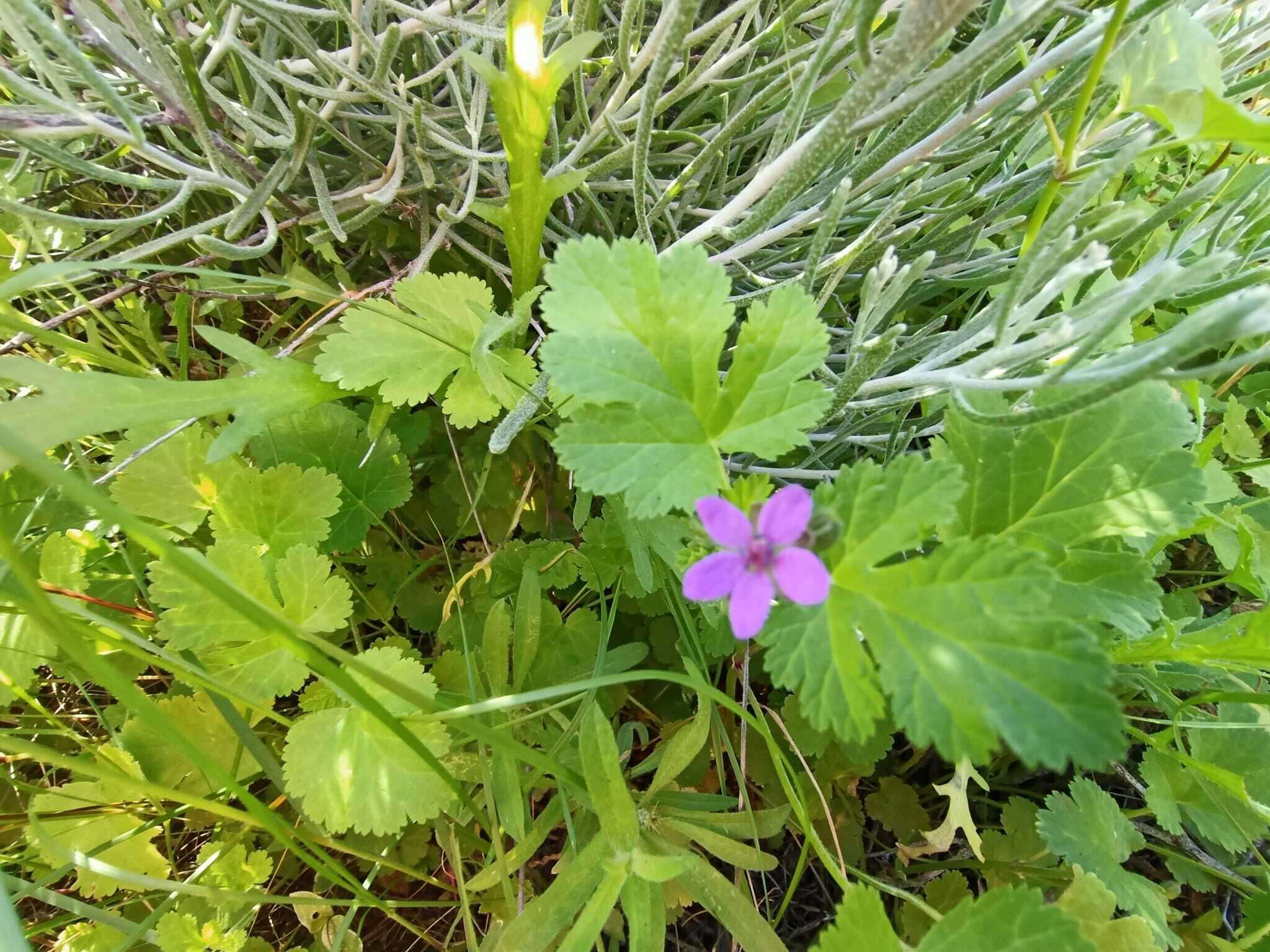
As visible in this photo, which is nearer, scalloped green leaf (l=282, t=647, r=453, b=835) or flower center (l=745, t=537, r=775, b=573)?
flower center (l=745, t=537, r=775, b=573)

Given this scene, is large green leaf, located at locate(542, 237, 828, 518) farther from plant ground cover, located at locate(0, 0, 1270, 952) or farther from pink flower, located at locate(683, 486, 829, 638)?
pink flower, located at locate(683, 486, 829, 638)

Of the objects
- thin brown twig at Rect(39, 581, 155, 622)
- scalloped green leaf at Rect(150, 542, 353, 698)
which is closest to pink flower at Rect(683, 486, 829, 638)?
scalloped green leaf at Rect(150, 542, 353, 698)

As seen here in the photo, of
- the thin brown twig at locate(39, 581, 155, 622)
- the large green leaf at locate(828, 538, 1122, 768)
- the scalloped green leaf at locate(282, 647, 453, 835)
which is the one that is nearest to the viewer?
the large green leaf at locate(828, 538, 1122, 768)

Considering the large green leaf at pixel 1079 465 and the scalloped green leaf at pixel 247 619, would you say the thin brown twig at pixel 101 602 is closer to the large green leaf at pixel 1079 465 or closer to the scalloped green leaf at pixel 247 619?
the scalloped green leaf at pixel 247 619

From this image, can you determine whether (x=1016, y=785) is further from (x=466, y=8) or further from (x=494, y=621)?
(x=466, y=8)

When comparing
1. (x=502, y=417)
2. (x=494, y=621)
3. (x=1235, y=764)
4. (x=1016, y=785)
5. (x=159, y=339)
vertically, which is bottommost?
(x=1016, y=785)

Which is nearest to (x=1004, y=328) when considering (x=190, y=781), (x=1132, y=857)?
(x=1132, y=857)

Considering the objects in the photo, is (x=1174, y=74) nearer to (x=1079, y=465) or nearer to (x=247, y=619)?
(x=1079, y=465)

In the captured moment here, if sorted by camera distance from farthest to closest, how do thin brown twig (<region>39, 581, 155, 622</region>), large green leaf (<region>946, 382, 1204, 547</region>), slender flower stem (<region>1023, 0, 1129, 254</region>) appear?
thin brown twig (<region>39, 581, 155, 622</region>), large green leaf (<region>946, 382, 1204, 547</region>), slender flower stem (<region>1023, 0, 1129, 254</region>)
